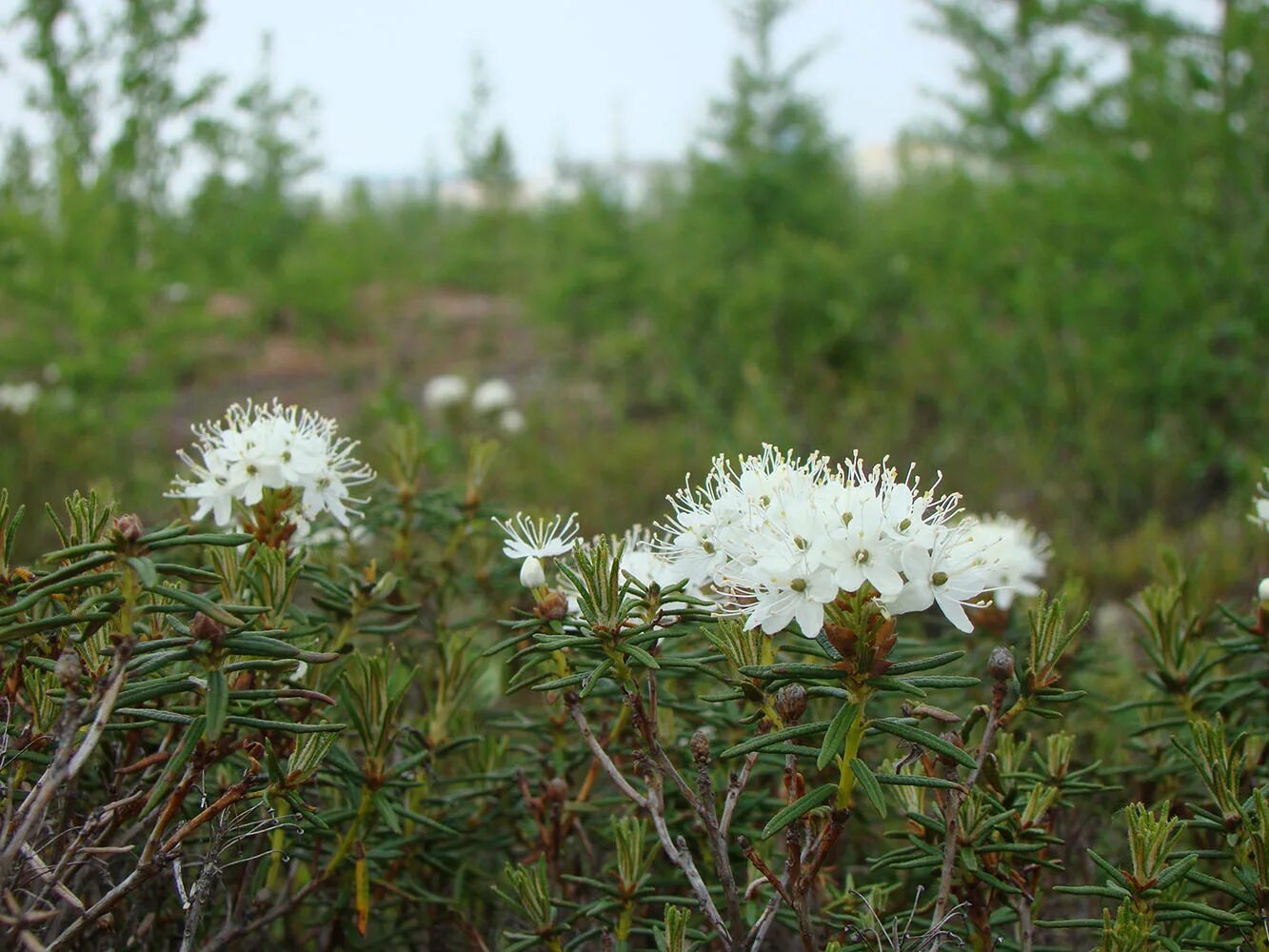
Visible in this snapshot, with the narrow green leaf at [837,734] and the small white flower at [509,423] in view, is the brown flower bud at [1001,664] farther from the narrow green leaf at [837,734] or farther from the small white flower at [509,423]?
the small white flower at [509,423]

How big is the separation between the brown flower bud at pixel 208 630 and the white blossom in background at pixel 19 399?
6.57 meters

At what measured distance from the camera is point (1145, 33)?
25.8 ft

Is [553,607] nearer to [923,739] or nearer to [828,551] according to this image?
[828,551]

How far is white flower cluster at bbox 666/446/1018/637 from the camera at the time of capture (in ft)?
4.34

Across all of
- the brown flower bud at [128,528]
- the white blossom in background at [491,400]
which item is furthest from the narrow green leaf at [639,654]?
the white blossom in background at [491,400]

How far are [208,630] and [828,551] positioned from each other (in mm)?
823

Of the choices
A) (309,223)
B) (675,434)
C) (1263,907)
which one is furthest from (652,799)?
(309,223)

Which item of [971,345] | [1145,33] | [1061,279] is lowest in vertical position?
[971,345]

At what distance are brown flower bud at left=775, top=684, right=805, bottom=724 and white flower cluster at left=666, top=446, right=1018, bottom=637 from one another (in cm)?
10

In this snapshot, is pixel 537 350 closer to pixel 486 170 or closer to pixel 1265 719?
pixel 486 170

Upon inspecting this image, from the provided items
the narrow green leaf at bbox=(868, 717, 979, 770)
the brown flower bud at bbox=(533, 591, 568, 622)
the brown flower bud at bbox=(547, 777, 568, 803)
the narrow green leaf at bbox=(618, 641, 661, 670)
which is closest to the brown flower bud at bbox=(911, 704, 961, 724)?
the narrow green leaf at bbox=(868, 717, 979, 770)

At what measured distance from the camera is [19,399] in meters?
7.14

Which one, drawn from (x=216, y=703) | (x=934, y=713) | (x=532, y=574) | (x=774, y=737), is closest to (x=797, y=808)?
(x=774, y=737)

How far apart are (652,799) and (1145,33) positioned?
830 cm
